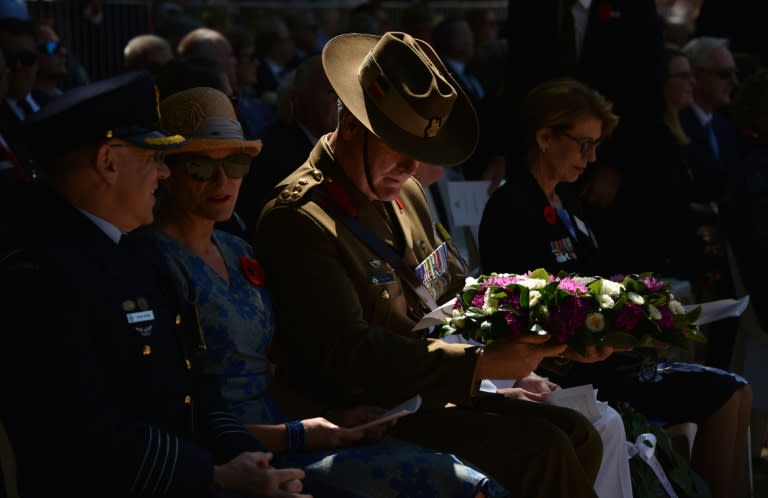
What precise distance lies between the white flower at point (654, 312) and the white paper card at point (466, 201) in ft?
7.99

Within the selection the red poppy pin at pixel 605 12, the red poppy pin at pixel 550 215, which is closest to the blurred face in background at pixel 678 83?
the red poppy pin at pixel 605 12

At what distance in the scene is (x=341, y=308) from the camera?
3736mm

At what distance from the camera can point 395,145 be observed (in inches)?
152

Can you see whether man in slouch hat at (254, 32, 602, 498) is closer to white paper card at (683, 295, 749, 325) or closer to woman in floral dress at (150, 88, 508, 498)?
woman in floral dress at (150, 88, 508, 498)

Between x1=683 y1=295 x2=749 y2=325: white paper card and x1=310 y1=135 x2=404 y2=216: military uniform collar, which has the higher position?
x1=310 y1=135 x2=404 y2=216: military uniform collar

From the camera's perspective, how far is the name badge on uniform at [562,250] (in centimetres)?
506

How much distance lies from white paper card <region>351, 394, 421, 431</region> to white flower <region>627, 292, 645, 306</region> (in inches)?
29.7

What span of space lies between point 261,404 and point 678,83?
541 cm

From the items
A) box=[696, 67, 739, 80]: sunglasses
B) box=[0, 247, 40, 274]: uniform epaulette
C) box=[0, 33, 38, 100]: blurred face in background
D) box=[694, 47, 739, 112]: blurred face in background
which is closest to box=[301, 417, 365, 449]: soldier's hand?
box=[0, 247, 40, 274]: uniform epaulette

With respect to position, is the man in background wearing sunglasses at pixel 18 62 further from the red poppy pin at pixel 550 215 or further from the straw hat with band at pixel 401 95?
the straw hat with band at pixel 401 95

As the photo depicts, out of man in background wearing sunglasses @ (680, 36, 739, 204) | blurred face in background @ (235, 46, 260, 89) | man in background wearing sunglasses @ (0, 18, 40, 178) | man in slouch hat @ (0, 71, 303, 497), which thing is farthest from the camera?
blurred face in background @ (235, 46, 260, 89)

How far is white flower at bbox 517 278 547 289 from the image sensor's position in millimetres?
3797

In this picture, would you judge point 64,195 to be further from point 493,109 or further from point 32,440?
point 493,109

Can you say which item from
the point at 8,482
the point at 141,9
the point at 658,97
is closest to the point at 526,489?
the point at 8,482
